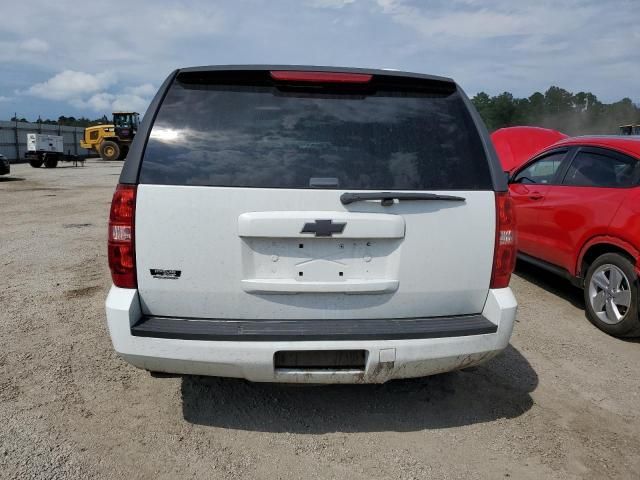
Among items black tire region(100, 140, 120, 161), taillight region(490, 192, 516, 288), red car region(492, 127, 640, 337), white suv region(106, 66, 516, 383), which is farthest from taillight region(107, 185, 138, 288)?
black tire region(100, 140, 120, 161)

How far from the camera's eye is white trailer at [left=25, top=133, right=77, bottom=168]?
92.8 feet

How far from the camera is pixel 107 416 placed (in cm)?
288

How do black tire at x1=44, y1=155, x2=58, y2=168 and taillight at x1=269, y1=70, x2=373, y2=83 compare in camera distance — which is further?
black tire at x1=44, y1=155, x2=58, y2=168

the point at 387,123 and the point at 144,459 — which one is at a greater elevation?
the point at 387,123

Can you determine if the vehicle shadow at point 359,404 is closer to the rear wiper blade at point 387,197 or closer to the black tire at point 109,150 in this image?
the rear wiper blade at point 387,197

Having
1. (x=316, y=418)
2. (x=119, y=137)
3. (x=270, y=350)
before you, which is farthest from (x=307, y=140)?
(x=119, y=137)

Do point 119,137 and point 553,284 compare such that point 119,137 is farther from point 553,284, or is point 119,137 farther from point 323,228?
point 323,228

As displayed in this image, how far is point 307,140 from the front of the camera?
2.44 meters

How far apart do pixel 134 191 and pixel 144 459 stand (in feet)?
4.46

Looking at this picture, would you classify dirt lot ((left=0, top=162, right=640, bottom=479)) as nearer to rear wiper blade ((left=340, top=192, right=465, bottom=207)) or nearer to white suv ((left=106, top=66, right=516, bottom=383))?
white suv ((left=106, top=66, right=516, bottom=383))

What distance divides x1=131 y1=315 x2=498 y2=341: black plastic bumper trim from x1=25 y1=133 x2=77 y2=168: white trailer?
30757 mm

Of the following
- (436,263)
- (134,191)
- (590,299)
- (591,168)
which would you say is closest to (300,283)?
(436,263)

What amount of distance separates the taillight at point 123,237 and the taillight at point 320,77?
92cm

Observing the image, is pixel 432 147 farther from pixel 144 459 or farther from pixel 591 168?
pixel 591 168
